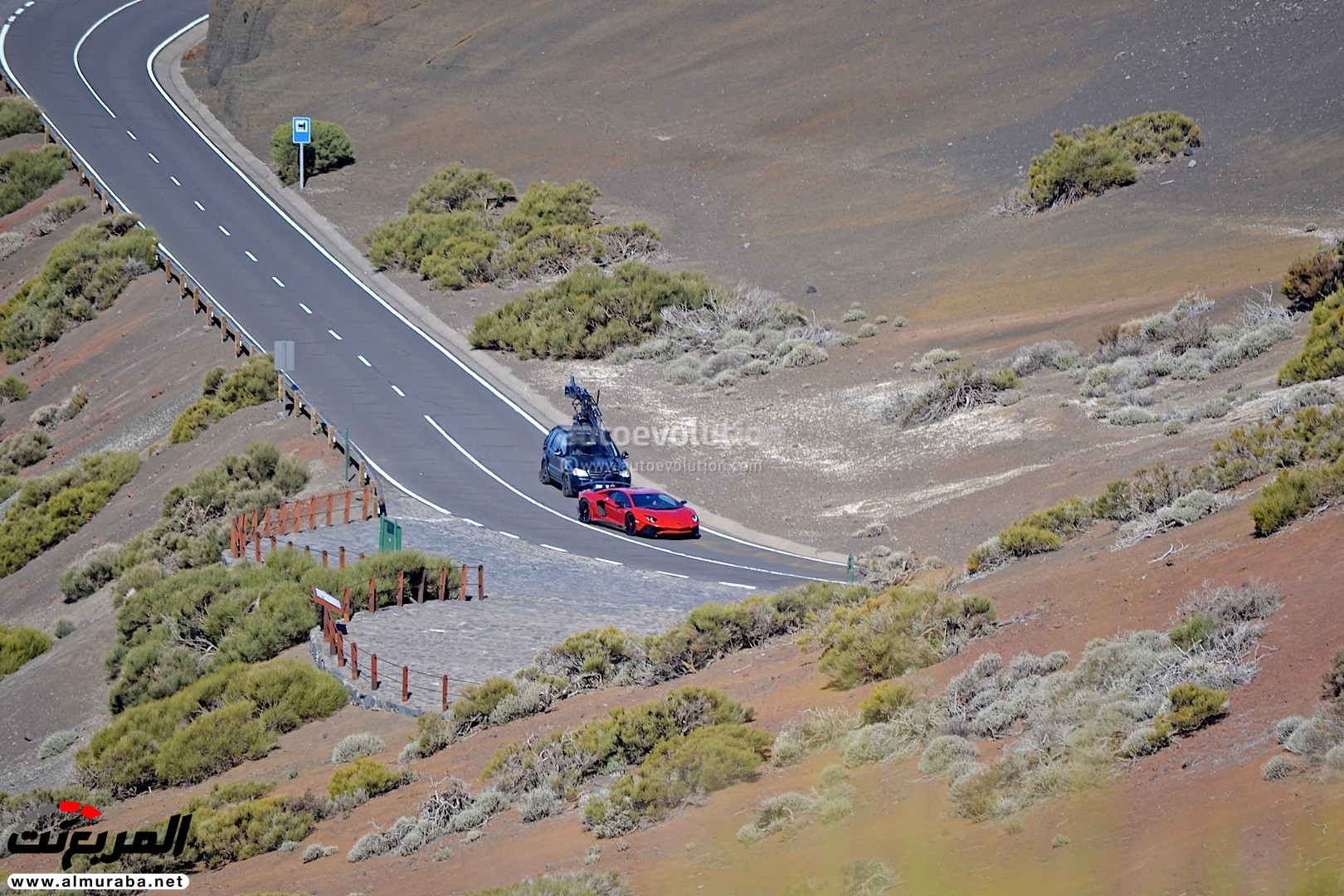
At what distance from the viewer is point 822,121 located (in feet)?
212

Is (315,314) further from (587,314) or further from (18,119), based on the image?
(18,119)

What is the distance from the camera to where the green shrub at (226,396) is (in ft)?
136

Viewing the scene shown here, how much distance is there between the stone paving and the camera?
22.8 metres

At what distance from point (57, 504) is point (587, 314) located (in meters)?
16.9

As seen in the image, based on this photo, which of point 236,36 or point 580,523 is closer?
point 580,523

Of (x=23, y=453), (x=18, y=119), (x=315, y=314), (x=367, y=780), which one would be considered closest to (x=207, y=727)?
(x=367, y=780)

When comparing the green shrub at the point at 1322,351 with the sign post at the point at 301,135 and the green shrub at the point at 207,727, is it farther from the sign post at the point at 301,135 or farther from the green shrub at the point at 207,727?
the sign post at the point at 301,135

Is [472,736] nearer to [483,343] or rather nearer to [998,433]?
[998,433]

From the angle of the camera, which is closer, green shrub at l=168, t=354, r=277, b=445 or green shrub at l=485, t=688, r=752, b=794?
green shrub at l=485, t=688, r=752, b=794

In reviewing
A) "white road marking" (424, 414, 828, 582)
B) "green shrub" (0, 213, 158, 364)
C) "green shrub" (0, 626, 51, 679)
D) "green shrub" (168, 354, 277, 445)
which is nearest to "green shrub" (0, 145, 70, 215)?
"green shrub" (0, 213, 158, 364)

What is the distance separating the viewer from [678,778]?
13.9 metres

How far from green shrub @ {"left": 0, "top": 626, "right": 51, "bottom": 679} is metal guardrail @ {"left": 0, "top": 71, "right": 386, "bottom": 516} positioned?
7.18m
